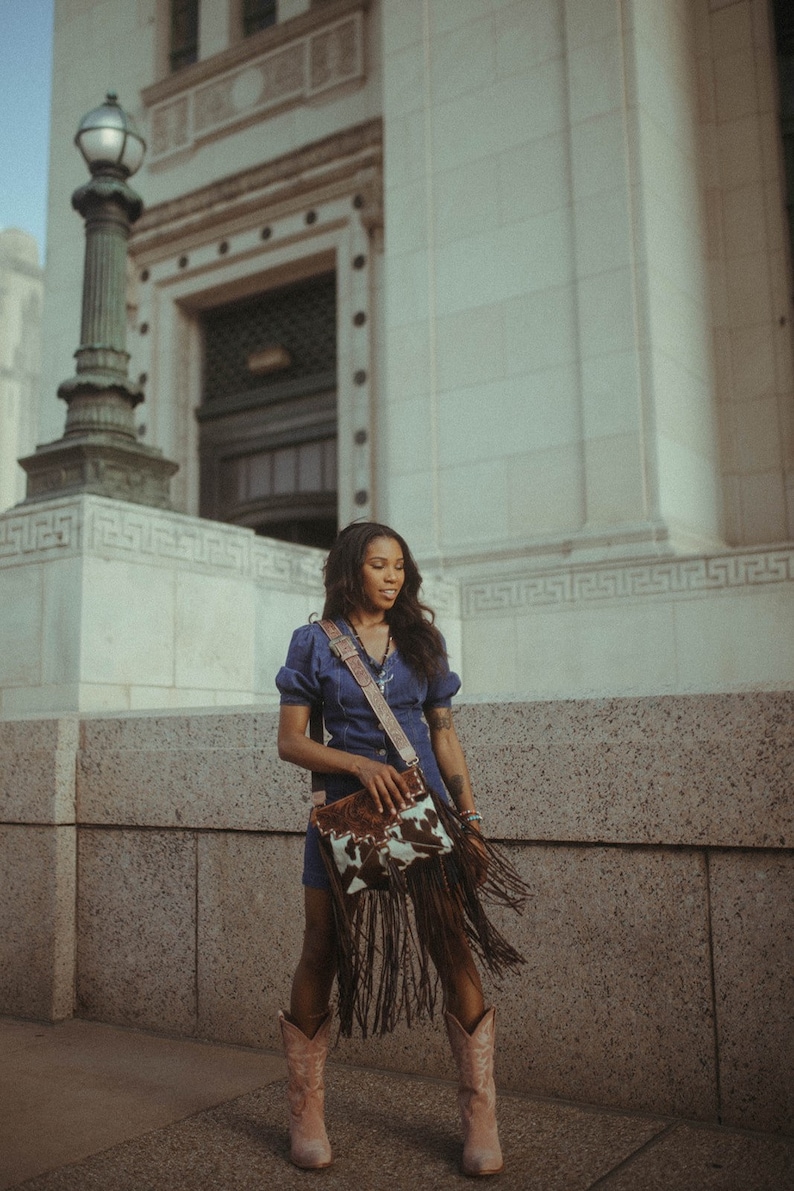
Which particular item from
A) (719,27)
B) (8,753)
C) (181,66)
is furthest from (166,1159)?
(181,66)

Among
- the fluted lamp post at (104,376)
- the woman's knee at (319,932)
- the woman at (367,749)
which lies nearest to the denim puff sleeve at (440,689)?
the woman at (367,749)

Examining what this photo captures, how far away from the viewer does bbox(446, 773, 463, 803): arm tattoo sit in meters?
3.11

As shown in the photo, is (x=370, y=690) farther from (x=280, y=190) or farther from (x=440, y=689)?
(x=280, y=190)

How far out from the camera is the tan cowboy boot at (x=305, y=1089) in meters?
3.14

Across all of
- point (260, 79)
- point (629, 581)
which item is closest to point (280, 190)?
point (260, 79)

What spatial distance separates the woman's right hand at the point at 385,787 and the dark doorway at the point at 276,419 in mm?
11879

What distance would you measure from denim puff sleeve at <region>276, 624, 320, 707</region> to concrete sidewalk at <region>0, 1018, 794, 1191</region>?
4.67ft

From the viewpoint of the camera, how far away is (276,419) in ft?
49.7

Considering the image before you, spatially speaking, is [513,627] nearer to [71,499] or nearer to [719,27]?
[71,499]

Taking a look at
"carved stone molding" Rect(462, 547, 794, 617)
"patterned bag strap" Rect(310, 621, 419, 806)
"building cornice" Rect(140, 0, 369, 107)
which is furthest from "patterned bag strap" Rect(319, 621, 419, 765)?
"building cornice" Rect(140, 0, 369, 107)

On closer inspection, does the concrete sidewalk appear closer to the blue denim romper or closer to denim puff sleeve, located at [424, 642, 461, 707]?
the blue denim romper

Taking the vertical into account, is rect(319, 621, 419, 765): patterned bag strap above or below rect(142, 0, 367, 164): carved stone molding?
below

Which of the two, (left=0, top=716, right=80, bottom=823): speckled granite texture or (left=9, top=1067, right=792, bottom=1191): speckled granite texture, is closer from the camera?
(left=9, top=1067, right=792, bottom=1191): speckled granite texture

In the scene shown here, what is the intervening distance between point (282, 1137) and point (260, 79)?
598 inches
